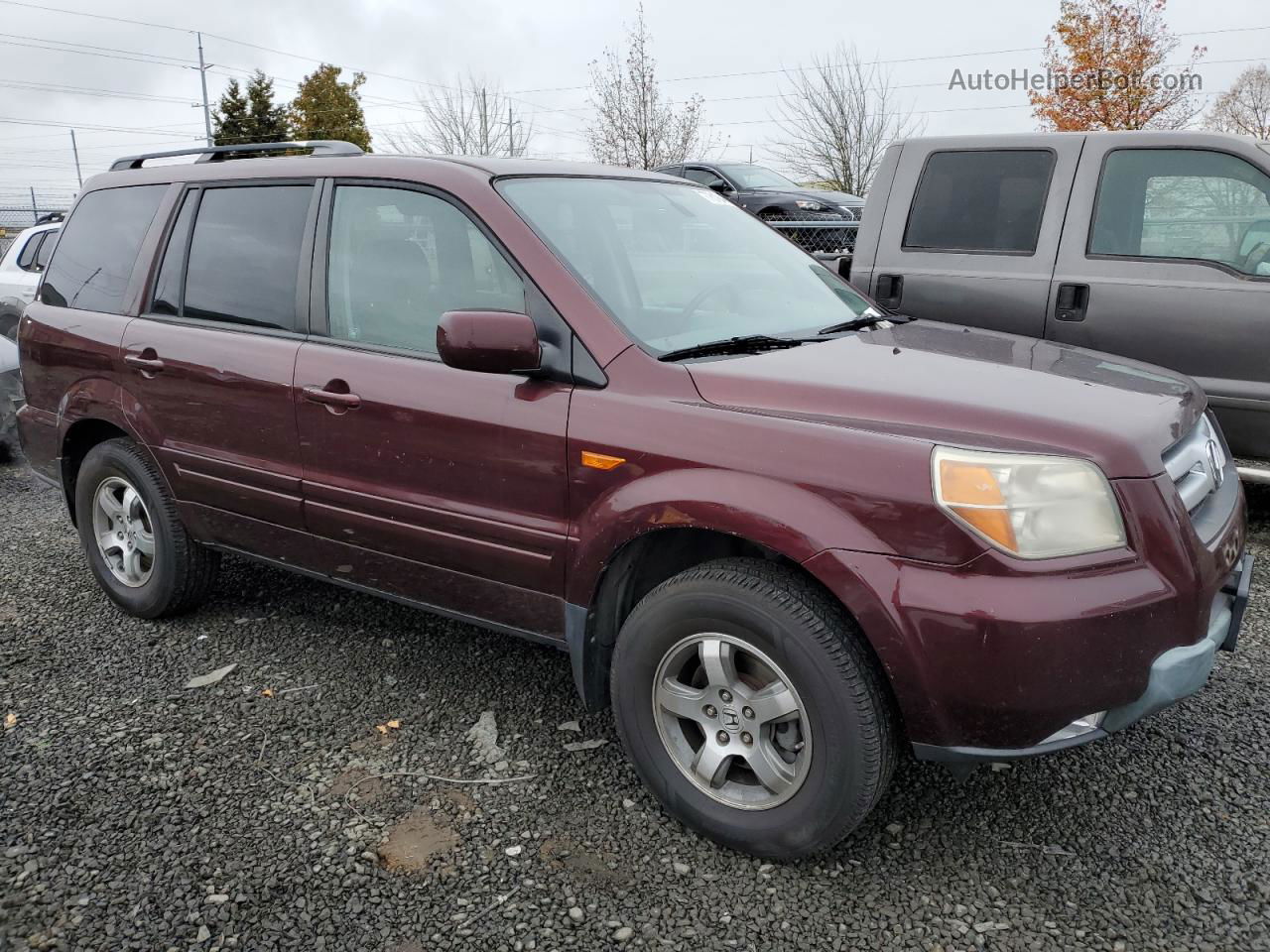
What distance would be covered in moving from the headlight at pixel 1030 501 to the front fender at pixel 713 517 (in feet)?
0.68

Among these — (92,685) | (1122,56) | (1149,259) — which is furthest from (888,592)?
(1122,56)

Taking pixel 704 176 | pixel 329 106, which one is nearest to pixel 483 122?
pixel 329 106

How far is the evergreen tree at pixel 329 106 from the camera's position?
145 feet

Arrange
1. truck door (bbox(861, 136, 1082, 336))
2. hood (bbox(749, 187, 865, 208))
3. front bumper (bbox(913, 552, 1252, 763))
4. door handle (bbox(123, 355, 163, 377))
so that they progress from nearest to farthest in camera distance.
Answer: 1. front bumper (bbox(913, 552, 1252, 763))
2. door handle (bbox(123, 355, 163, 377))
3. truck door (bbox(861, 136, 1082, 336))
4. hood (bbox(749, 187, 865, 208))

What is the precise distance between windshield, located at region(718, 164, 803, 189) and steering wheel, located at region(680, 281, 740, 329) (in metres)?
12.1

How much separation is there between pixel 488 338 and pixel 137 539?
7.45 feet

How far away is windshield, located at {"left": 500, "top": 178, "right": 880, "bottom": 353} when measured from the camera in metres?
2.96

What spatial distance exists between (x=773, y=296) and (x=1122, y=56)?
29.9 m

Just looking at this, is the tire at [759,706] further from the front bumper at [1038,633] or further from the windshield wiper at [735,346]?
the windshield wiper at [735,346]

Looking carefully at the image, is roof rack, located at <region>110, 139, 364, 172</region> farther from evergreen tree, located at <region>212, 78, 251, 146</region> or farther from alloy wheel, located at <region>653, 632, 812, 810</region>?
evergreen tree, located at <region>212, 78, 251, 146</region>

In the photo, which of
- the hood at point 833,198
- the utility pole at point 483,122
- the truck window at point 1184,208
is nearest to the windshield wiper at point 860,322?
the truck window at point 1184,208

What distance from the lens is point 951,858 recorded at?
263 cm

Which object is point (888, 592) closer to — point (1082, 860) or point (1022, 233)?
point (1082, 860)

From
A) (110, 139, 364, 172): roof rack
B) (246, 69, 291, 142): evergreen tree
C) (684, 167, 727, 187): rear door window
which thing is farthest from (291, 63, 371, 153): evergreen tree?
(110, 139, 364, 172): roof rack
